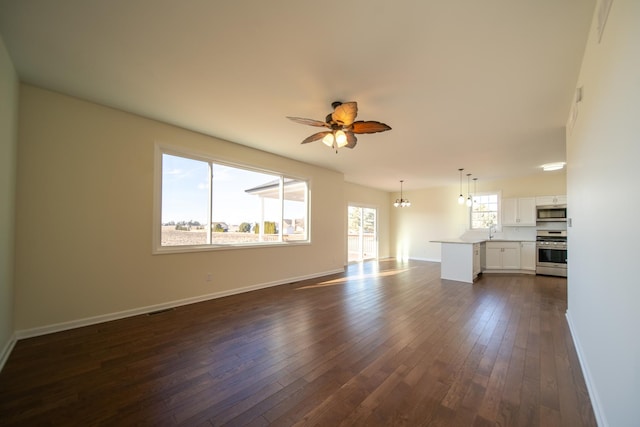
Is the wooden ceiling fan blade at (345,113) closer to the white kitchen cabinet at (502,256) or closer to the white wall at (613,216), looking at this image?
the white wall at (613,216)

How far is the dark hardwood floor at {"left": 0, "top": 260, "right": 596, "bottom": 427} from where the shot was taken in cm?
169

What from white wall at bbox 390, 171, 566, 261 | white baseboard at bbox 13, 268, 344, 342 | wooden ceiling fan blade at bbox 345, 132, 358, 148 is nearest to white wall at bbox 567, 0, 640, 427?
wooden ceiling fan blade at bbox 345, 132, 358, 148

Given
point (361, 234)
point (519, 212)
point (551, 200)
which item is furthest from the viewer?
point (361, 234)

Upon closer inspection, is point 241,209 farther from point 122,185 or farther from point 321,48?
point 321,48

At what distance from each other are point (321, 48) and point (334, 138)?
3.32ft

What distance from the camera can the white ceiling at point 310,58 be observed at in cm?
180

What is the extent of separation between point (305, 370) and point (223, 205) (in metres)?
3.26

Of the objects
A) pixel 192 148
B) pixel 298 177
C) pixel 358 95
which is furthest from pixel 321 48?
pixel 298 177

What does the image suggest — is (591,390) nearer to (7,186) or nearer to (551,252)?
(7,186)

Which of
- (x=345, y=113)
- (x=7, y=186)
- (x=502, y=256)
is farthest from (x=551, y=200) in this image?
(x=7, y=186)

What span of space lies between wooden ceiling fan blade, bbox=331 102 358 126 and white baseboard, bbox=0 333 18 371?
3.89m

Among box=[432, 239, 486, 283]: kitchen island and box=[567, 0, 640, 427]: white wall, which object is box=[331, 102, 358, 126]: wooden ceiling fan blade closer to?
box=[567, 0, 640, 427]: white wall

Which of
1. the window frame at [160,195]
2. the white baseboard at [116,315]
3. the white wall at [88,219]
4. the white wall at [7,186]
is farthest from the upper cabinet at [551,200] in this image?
the white wall at [7,186]

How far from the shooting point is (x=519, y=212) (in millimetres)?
7000
